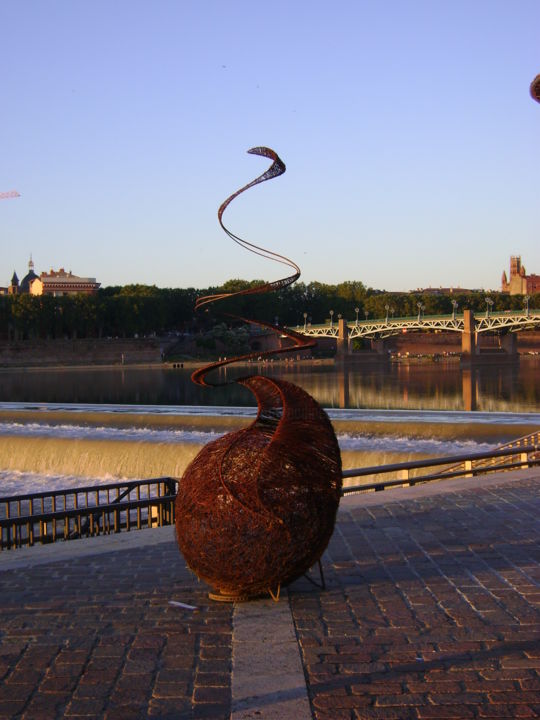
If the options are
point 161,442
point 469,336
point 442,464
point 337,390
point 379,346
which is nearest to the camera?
point 442,464

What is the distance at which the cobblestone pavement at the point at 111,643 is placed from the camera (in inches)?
188

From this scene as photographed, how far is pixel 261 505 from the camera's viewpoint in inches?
243

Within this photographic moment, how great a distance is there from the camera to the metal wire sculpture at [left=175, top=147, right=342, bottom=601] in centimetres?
622

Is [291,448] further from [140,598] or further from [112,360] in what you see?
[112,360]

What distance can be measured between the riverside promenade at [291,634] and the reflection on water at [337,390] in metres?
33.6

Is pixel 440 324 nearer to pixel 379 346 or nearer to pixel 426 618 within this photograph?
pixel 379 346

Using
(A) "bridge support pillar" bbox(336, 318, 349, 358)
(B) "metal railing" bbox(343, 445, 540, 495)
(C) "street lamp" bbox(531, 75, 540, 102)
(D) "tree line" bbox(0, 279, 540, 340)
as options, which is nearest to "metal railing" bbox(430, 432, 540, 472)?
(B) "metal railing" bbox(343, 445, 540, 495)

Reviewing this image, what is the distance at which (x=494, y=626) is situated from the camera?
5895mm

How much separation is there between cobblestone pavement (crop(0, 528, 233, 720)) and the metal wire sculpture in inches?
15.1

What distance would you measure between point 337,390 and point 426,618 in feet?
161

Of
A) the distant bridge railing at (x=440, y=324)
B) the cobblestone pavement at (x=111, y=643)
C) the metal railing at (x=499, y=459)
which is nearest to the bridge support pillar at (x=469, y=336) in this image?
the distant bridge railing at (x=440, y=324)

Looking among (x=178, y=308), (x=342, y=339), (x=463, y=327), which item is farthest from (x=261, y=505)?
(x=178, y=308)

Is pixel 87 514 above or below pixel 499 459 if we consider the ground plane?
above

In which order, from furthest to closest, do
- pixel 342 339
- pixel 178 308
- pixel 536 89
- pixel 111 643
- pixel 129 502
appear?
pixel 178 308 < pixel 342 339 < pixel 129 502 < pixel 536 89 < pixel 111 643
